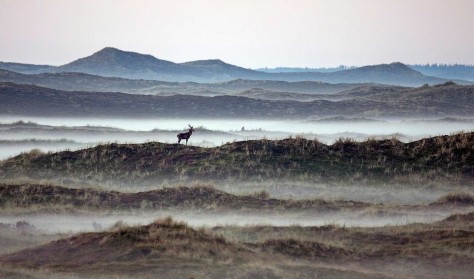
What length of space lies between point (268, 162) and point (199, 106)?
9126 centimetres

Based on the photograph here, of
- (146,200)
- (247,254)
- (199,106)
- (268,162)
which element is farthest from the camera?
(199,106)

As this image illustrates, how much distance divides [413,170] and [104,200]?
56.8ft

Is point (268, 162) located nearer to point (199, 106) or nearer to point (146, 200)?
point (146, 200)

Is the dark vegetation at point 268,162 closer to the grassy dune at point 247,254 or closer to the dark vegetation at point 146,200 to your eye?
the dark vegetation at point 146,200

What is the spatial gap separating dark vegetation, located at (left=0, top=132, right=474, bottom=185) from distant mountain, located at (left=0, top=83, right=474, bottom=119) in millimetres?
79754

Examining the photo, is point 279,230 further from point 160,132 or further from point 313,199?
point 160,132

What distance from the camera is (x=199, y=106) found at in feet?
441

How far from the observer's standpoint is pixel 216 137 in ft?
279

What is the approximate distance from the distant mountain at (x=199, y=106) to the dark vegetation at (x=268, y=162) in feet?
262

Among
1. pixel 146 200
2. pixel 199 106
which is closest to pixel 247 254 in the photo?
pixel 146 200

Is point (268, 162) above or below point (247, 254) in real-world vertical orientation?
above

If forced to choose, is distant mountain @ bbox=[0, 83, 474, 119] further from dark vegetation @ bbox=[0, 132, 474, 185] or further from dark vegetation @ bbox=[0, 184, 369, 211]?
dark vegetation @ bbox=[0, 184, 369, 211]

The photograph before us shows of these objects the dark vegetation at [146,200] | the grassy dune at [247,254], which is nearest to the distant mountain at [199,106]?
the dark vegetation at [146,200]

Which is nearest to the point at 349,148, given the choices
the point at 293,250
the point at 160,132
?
the point at 293,250
